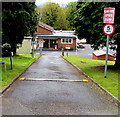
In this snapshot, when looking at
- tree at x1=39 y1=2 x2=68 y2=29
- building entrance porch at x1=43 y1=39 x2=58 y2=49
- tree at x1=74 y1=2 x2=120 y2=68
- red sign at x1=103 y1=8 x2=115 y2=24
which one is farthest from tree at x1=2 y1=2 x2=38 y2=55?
tree at x1=39 y1=2 x2=68 y2=29

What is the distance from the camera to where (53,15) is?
72.9 m

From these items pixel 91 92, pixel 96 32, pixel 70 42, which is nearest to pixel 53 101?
pixel 91 92

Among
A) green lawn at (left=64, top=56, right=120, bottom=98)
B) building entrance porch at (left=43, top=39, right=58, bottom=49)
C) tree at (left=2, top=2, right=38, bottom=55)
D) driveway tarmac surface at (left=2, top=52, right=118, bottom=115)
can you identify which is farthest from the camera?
building entrance porch at (left=43, top=39, right=58, bottom=49)

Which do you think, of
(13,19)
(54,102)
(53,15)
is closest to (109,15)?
(13,19)

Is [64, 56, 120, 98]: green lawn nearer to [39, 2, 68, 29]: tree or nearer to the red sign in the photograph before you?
the red sign

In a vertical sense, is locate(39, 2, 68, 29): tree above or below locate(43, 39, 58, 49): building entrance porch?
above

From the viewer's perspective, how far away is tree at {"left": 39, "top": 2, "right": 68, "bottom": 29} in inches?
2891

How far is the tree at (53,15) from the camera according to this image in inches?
2891

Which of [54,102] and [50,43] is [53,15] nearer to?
[50,43]

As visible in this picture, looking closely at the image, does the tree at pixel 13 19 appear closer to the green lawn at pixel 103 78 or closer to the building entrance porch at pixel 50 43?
the green lawn at pixel 103 78

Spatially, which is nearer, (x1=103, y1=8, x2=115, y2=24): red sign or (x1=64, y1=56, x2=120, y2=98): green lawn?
(x1=64, y1=56, x2=120, y2=98): green lawn

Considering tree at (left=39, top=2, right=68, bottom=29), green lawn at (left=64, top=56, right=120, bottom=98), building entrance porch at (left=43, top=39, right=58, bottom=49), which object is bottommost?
green lawn at (left=64, top=56, right=120, bottom=98)

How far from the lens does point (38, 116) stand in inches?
188

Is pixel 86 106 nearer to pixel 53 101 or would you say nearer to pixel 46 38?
pixel 53 101
